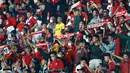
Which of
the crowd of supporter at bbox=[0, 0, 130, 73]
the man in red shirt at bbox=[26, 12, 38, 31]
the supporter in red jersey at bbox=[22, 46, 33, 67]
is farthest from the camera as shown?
the man in red shirt at bbox=[26, 12, 38, 31]

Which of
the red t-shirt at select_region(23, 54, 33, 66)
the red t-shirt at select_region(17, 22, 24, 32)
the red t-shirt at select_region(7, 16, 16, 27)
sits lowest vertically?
the red t-shirt at select_region(23, 54, 33, 66)

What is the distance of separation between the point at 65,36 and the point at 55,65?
1.73 m

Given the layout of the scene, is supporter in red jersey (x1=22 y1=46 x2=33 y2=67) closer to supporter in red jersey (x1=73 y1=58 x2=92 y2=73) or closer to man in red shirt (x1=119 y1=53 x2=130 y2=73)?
supporter in red jersey (x1=73 y1=58 x2=92 y2=73)

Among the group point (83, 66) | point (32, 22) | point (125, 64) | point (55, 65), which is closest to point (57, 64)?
point (55, 65)

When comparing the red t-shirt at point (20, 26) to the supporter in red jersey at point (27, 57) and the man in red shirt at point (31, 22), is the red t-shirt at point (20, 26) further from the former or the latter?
the supporter in red jersey at point (27, 57)

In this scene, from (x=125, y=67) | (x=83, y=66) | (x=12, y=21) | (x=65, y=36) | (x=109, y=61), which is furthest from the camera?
(x=12, y=21)

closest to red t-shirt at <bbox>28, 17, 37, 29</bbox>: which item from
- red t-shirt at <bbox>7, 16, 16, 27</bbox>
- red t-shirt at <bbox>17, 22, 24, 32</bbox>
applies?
red t-shirt at <bbox>17, 22, 24, 32</bbox>

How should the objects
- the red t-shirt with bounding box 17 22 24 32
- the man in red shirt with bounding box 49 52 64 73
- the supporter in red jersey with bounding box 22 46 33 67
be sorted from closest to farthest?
1. the man in red shirt with bounding box 49 52 64 73
2. the supporter in red jersey with bounding box 22 46 33 67
3. the red t-shirt with bounding box 17 22 24 32

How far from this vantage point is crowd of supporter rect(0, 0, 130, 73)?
19.6 metres

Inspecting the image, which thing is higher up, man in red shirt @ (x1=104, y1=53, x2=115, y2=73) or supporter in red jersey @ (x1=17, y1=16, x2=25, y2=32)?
supporter in red jersey @ (x1=17, y1=16, x2=25, y2=32)

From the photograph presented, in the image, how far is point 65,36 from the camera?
21531mm

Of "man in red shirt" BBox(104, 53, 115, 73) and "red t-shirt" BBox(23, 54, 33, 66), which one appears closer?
"man in red shirt" BBox(104, 53, 115, 73)

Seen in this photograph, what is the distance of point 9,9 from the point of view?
24.4 metres

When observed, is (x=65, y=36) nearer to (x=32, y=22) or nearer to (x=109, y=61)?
(x=32, y=22)
